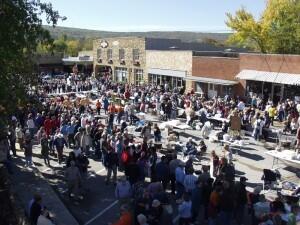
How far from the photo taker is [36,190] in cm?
1482

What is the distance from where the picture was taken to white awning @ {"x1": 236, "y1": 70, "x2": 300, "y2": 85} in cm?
2887

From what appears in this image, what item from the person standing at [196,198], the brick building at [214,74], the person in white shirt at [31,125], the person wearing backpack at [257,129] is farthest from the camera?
the brick building at [214,74]

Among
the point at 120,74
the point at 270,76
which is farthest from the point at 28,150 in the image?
the point at 120,74

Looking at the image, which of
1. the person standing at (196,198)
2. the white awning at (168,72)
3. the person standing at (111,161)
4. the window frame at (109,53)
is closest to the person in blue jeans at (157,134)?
the person standing at (111,161)

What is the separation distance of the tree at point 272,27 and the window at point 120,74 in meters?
13.6

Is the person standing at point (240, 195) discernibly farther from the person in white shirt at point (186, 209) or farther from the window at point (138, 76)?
the window at point (138, 76)

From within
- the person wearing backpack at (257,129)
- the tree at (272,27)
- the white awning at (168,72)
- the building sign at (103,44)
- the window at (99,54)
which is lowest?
the person wearing backpack at (257,129)

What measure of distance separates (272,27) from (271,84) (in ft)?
57.1

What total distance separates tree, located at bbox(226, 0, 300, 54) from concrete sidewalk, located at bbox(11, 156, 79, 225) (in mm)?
33816

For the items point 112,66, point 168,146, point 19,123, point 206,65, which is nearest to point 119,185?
point 168,146

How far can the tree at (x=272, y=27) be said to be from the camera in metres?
44.8

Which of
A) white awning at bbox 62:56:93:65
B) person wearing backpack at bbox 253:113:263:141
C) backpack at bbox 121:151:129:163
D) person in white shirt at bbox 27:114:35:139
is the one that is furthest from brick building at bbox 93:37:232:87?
backpack at bbox 121:151:129:163

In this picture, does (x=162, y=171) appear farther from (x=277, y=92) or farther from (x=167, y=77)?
(x=167, y=77)

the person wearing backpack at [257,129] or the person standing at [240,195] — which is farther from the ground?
the person standing at [240,195]
